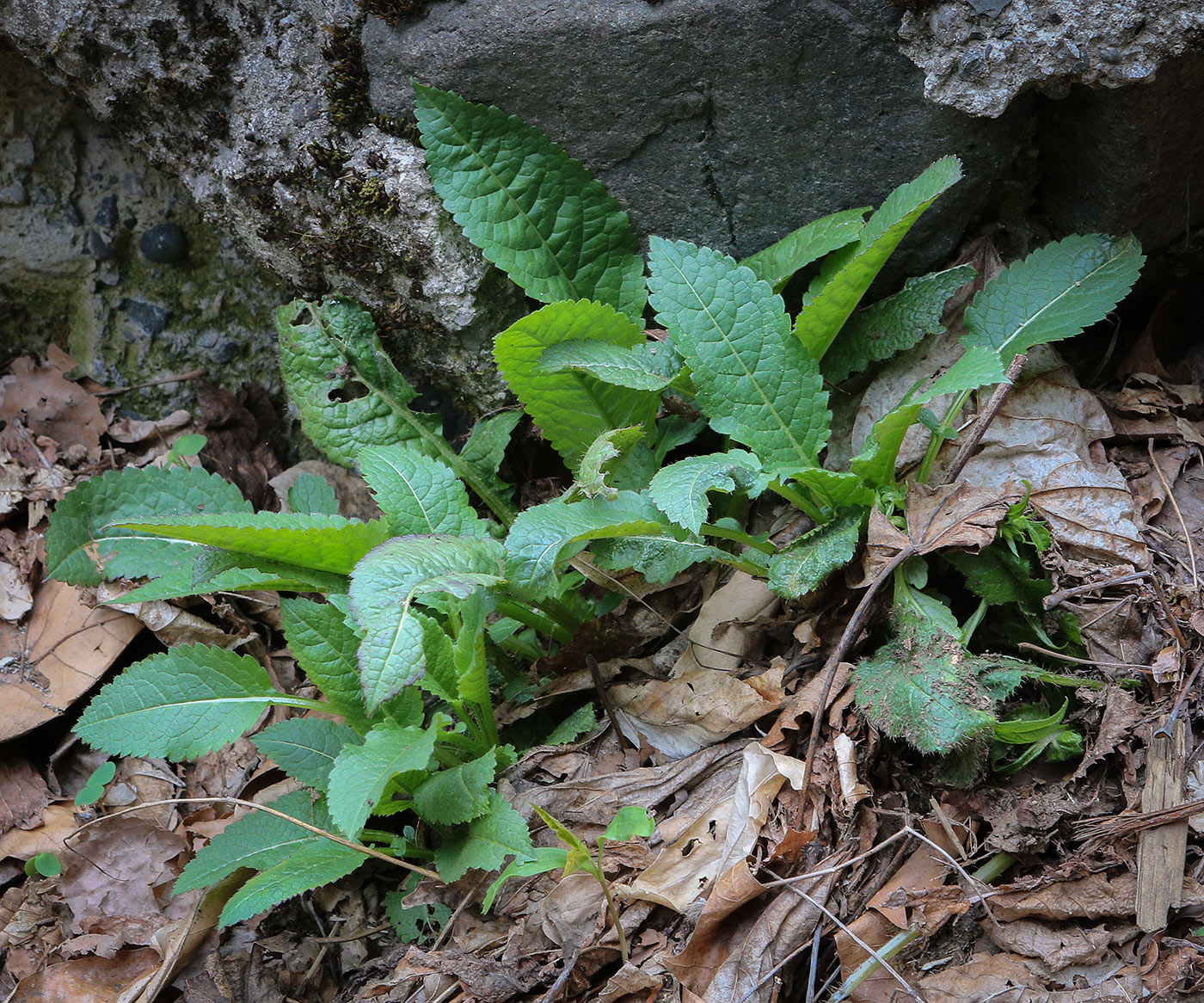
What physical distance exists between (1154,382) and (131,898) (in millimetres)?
2748

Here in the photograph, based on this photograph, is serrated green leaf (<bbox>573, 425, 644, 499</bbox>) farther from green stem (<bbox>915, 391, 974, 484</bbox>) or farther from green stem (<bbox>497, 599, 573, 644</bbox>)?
green stem (<bbox>915, 391, 974, 484</bbox>)

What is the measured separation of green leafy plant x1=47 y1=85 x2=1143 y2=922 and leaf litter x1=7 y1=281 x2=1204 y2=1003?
132 mm

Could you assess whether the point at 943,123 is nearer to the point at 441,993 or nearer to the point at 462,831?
the point at 462,831

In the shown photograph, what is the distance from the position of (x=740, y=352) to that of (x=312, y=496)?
1.21 metres

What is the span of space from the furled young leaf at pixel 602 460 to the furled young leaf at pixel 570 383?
15 cm

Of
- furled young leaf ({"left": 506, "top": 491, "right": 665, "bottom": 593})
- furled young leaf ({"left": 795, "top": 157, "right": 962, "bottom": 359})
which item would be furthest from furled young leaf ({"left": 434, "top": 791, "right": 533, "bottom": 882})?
furled young leaf ({"left": 795, "top": 157, "right": 962, "bottom": 359})

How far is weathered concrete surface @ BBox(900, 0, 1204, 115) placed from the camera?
70.2 inches

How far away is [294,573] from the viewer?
2074 millimetres

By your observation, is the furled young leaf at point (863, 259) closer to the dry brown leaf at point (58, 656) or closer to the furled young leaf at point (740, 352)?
the furled young leaf at point (740, 352)

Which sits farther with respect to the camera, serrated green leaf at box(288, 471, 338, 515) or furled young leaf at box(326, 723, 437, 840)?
serrated green leaf at box(288, 471, 338, 515)

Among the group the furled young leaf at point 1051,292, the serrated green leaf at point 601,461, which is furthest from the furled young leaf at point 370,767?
the furled young leaf at point 1051,292

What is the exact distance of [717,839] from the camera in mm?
1674

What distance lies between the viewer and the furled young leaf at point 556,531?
179 centimetres

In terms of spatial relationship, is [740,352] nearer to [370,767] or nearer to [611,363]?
[611,363]
